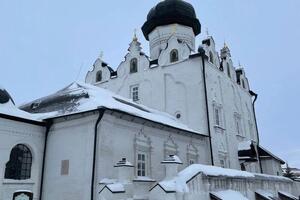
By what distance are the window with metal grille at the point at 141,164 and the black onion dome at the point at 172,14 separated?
1464cm

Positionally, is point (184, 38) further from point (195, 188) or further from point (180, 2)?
point (195, 188)

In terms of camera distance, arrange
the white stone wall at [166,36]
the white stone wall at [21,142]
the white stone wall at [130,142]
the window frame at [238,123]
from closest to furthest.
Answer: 1. the white stone wall at [21,142]
2. the white stone wall at [130,142]
3. the window frame at [238,123]
4. the white stone wall at [166,36]

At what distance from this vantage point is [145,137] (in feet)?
51.4

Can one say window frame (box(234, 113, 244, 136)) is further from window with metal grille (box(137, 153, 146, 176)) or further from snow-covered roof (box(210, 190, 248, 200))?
snow-covered roof (box(210, 190, 248, 200))

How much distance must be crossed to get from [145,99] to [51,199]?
11.3 metres

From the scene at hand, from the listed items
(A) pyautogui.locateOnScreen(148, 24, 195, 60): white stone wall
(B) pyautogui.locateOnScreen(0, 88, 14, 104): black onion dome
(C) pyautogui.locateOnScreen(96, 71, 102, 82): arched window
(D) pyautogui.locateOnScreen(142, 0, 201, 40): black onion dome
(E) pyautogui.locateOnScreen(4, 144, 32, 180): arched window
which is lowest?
(E) pyautogui.locateOnScreen(4, 144, 32, 180): arched window

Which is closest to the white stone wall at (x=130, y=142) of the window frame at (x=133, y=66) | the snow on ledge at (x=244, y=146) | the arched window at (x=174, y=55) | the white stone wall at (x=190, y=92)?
the white stone wall at (x=190, y=92)

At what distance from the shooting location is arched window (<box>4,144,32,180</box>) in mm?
12945

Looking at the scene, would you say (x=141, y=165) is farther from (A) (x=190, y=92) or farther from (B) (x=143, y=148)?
(A) (x=190, y=92)

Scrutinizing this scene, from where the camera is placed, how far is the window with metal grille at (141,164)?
15.1 metres

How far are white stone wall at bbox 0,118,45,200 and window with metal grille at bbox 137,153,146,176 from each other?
4436 millimetres

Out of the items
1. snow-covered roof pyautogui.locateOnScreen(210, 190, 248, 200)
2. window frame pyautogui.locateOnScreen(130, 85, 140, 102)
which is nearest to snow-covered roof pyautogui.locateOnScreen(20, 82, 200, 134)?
snow-covered roof pyautogui.locateOnScreen(210, 190, 248, 200)

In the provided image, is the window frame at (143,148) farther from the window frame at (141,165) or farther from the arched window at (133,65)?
the arched window at (133,65)

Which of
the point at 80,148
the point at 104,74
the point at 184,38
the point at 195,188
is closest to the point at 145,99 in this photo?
the point at 104,74
